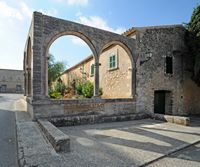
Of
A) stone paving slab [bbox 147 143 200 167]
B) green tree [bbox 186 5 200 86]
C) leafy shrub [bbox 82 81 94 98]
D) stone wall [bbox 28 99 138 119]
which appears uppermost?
green tree [bbox 186 5 200 86]

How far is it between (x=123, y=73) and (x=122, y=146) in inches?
258

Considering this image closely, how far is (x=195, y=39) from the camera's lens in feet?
36.0

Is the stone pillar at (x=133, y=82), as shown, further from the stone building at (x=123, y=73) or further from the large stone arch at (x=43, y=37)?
the large stone arch at (x=43, y=37)

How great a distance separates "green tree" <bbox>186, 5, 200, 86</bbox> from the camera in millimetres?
10680

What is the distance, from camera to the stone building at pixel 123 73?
280 inches

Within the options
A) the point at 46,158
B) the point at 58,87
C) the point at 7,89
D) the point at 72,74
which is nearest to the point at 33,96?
the point at 46,158

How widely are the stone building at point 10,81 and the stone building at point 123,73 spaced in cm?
3858

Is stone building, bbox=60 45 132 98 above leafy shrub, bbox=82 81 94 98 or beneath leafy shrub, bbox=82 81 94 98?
above

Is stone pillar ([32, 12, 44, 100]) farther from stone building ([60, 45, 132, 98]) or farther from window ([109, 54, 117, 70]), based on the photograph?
window ([109, 54, 117, 70])

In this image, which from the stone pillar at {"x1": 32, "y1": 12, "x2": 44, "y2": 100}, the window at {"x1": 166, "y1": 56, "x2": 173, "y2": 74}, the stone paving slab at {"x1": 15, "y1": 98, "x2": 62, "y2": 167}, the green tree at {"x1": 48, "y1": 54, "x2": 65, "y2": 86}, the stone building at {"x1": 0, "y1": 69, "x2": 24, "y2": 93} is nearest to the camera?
the stone paving slab at {"x1": 15, "y1": 98, "x2": 62, "y2": 167}

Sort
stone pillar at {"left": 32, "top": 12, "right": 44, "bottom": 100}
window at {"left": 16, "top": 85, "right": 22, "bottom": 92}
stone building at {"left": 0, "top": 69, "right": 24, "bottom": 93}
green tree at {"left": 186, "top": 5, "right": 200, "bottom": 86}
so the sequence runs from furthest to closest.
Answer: window at {"left": 16, "top": 85, "right": 22, "bottom": 92} < stone building at {"left": 0, "top": 69, "right": 24, "bottom": 93} < green tree at {"left": 186, "top": 5, "right": 200, "bottom": 86} < stone pillar at {"left": 32, "top": 12, "right": 44, "bottom": 100}

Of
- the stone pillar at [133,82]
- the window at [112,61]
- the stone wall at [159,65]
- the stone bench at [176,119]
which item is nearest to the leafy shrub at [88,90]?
the window at [112,61]

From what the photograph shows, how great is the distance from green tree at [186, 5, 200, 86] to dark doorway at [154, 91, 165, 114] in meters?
2.29

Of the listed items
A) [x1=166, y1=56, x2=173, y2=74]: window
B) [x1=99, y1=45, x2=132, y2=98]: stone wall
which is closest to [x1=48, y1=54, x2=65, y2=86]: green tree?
[x1=99, y1=45, x2=132, y2=98]: stone wall
